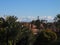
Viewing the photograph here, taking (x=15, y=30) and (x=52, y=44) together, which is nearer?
(x=15, y=30)

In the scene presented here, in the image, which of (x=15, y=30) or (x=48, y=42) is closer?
(x=15, y=30)


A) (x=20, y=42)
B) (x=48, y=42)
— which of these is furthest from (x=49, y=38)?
(x=20, y=42)

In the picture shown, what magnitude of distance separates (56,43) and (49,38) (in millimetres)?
1397

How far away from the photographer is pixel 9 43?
3081cm

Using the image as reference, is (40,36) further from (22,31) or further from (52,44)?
(22,31)

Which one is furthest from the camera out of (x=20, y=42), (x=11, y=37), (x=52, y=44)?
(x=52, y=44)

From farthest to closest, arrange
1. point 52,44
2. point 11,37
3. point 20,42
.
A: point 52,44 → point 20,42 → point 11,37

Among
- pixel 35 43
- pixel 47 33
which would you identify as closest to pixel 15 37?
pixel 35 43

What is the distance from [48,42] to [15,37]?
365 inches

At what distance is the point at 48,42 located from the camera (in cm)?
3747

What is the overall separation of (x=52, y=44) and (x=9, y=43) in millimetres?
8139

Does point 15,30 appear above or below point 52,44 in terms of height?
above

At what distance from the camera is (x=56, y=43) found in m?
37.0

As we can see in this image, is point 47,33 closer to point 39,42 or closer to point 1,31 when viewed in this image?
point 39,42
